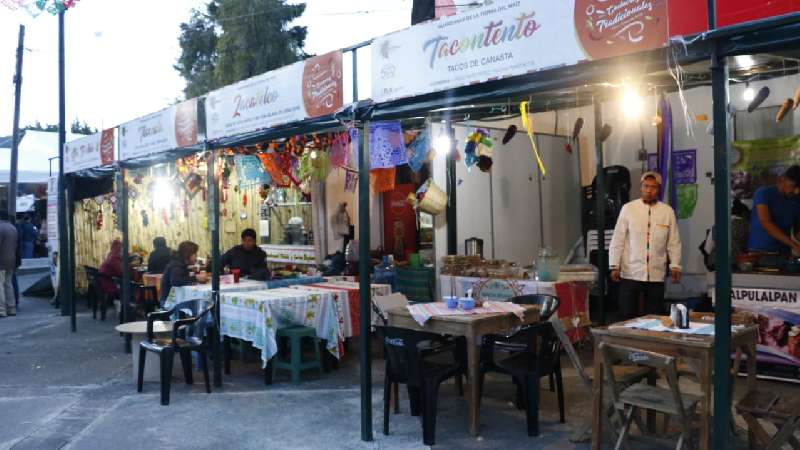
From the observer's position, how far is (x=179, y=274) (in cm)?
748

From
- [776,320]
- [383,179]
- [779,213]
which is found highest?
[383,179]

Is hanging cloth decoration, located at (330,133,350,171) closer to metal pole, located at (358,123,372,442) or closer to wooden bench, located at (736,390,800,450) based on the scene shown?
metal pole, located at (358,123,372,442)

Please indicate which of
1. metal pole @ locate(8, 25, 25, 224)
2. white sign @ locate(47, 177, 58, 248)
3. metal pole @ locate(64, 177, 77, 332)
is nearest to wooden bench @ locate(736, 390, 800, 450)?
metal pole @ locate(64, 177, 77, 332)

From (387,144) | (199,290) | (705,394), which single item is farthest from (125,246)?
(705,394)

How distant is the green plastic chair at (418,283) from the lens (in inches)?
328

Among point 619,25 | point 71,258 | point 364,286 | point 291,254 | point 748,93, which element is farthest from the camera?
point 291,254

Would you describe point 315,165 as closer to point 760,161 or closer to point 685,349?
point 760,161

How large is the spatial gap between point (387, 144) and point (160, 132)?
2.58m

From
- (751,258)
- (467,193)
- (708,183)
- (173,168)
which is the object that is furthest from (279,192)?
(751,258)

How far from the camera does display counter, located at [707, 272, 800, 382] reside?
5832mm

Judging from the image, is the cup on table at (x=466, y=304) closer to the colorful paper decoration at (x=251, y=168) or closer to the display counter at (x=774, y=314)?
the display counter at (x=774, y=314)

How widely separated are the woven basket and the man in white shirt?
8.03 ft

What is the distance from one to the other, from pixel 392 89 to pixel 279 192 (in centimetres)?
761

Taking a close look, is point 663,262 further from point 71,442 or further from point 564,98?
point 71,442
